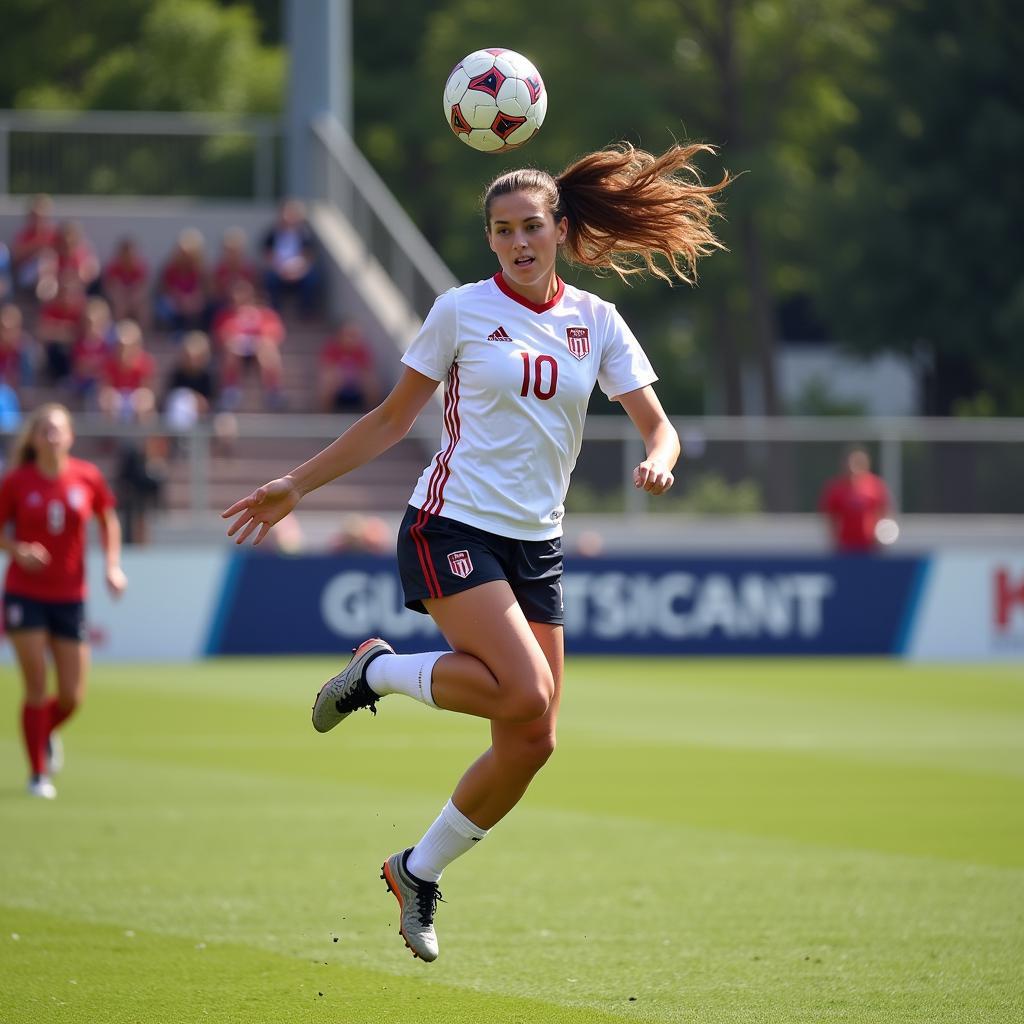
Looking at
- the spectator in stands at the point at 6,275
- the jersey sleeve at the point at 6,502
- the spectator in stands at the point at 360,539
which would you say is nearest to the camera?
the jersey sleeve at the point at 6,502

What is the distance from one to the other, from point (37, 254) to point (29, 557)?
15.5 meters

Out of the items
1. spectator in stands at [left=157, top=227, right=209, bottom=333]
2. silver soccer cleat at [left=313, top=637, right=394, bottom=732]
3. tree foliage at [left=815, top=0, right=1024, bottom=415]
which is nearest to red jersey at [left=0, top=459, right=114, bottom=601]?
silver soccer cleat at [left=313, top=637, right=394, bottom=732]

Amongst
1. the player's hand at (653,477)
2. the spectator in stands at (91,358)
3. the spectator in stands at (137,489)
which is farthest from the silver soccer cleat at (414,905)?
the spectator in stands at (91,358)

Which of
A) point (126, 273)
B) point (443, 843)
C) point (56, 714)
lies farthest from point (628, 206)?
point (126, 273)

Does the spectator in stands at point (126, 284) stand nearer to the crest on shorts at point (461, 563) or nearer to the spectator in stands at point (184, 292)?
the spectator in stands at point (184, 292)

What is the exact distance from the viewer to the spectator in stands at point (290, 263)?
27312 millimetres

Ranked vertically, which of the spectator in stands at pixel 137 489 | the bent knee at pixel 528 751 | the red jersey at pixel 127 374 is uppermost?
the bent knee at pixel 528 751

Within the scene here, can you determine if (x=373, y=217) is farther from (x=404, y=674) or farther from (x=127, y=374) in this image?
(x=404, y=674)

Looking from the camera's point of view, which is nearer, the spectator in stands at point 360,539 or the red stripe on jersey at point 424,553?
the red stripe on jersey at point 424,553

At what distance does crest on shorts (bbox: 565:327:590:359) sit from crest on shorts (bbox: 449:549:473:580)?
2.62 feet

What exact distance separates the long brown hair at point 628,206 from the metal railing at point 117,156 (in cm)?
2243

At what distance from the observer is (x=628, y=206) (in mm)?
6871

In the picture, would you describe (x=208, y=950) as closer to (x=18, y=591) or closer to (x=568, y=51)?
(x=18, y=591)

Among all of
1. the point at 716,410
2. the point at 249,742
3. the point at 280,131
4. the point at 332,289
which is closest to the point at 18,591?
the point at 249,742
